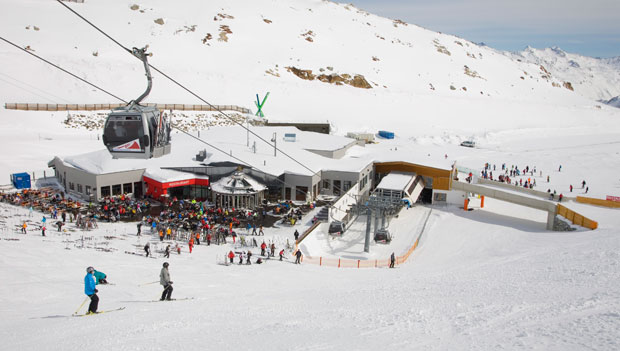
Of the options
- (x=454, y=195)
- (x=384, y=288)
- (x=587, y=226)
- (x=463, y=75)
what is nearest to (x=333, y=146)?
(x=454, y=195)

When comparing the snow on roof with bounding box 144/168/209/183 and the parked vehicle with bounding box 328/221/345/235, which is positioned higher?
the snow on roof with bounding box 144/168/209/183

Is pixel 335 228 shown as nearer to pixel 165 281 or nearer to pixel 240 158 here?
pixel 240 158

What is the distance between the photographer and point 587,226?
80.1 ft

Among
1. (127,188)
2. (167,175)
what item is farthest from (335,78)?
(127,188)

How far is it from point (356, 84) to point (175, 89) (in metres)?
36.5

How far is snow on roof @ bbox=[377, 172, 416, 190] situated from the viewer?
29844 millimetres

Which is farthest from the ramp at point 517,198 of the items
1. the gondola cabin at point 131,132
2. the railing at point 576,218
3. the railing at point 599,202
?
the gondola cabin at point 131,132

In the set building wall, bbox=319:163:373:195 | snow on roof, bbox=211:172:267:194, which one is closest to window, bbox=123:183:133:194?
snow on roof, bbox=211:172:267:194

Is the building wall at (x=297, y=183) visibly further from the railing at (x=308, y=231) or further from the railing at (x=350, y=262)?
the railing at (x=350, y=262)

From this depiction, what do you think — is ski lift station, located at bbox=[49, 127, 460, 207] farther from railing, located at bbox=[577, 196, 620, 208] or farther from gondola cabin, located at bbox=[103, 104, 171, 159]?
gondola cabin, located at bbox=[103, 104, 171, 159]

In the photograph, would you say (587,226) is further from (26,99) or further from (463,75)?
(463,75)

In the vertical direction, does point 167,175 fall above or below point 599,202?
above

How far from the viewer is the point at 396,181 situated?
3159 cm

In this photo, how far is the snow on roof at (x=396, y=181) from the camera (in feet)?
97.9
